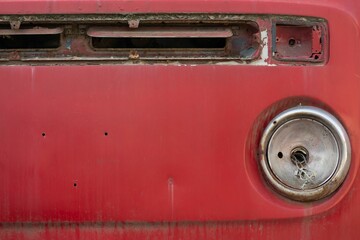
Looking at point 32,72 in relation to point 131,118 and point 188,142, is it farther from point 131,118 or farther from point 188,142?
point 188,142

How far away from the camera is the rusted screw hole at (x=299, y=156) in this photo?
6.12 feet

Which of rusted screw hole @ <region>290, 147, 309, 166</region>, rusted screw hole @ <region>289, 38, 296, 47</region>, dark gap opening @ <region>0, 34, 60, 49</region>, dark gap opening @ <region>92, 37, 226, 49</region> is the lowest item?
rusted screw hole @ <region>290, 147, 309, 166</region>

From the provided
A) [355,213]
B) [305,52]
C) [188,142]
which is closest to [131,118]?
[188,142]

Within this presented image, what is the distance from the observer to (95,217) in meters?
1.90

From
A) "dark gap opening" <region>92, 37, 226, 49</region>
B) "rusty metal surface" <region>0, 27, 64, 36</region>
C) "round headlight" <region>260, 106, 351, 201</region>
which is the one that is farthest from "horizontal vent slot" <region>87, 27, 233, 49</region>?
"round headlight" <region>260, 106, 351, 201</region>

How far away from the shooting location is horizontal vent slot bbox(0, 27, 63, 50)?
1932 mm

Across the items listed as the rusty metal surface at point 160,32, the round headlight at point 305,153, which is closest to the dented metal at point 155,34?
the rusty metal surface at point 160,32

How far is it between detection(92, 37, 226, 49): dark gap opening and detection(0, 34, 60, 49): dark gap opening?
0.16 meters

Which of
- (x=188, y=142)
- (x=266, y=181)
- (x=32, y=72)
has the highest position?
(x=32, y=72)

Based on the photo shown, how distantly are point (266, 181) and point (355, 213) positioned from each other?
0.33 meters

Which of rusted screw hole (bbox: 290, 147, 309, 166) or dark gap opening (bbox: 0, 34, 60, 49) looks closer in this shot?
rusted screw hole (bbox: 290, 147, 309, 166)

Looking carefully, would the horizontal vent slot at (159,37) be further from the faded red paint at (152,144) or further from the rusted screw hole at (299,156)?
the rusted screw hole at (299,156)

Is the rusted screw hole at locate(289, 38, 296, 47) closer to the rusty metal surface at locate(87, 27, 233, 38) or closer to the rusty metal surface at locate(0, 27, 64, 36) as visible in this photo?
the rusty metal surface at locate(87, 27, 233, 38)

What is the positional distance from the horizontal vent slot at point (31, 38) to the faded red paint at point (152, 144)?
69 millimetres
